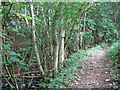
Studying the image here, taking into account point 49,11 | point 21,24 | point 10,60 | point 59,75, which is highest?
point 49,11

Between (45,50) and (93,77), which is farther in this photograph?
(45,50)

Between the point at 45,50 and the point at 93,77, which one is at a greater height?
the point at 45,50

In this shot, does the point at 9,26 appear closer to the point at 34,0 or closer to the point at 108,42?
the point at 34,0

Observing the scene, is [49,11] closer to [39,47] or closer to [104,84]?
[39,47]

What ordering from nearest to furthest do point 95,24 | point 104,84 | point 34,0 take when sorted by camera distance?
1. point 34,0
2. point 104,84
3. point 95,24

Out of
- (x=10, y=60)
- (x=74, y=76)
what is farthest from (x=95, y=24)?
(x=10, y=60)

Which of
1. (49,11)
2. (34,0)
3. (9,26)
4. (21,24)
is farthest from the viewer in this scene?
(21,24)

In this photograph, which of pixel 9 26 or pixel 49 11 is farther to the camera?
pixel 49 11

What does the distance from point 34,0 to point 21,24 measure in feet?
3.27

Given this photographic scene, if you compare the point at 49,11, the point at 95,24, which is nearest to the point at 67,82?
the point at 49,11

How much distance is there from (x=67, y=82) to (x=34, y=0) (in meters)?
1.66

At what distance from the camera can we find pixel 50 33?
261cm

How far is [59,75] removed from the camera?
9.80ft

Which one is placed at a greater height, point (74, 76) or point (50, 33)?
point (50, 33)
